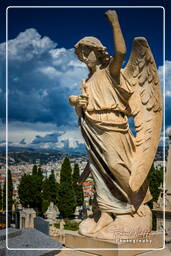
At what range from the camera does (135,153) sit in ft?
21.1

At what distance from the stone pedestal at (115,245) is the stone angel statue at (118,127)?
0.40 feet

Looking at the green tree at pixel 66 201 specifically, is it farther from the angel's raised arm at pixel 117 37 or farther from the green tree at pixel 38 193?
the angel's raised arm at pixel 117 37

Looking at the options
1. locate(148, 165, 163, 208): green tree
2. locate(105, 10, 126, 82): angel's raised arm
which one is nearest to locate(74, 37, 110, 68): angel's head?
locate(105, 10, 126, 82): angel's raised arm

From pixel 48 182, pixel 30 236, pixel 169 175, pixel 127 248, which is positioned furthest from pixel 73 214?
pixel 127 248

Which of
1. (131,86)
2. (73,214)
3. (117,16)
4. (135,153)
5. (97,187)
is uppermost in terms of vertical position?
(117,16)

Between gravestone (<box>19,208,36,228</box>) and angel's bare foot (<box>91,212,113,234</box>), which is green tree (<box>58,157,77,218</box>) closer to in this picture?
gravestone (<box>19,208,36,228</box>)

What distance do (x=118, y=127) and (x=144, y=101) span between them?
81 centimetres

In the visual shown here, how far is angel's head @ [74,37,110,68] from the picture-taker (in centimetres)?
632

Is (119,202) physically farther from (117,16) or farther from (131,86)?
(117,16)

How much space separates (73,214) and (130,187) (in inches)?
1199

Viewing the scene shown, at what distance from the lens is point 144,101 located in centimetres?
658

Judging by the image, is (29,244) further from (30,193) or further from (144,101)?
(30,193)

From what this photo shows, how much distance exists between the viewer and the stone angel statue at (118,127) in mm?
6047

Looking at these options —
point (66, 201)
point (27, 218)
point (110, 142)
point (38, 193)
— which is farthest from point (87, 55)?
point (38, 193)
